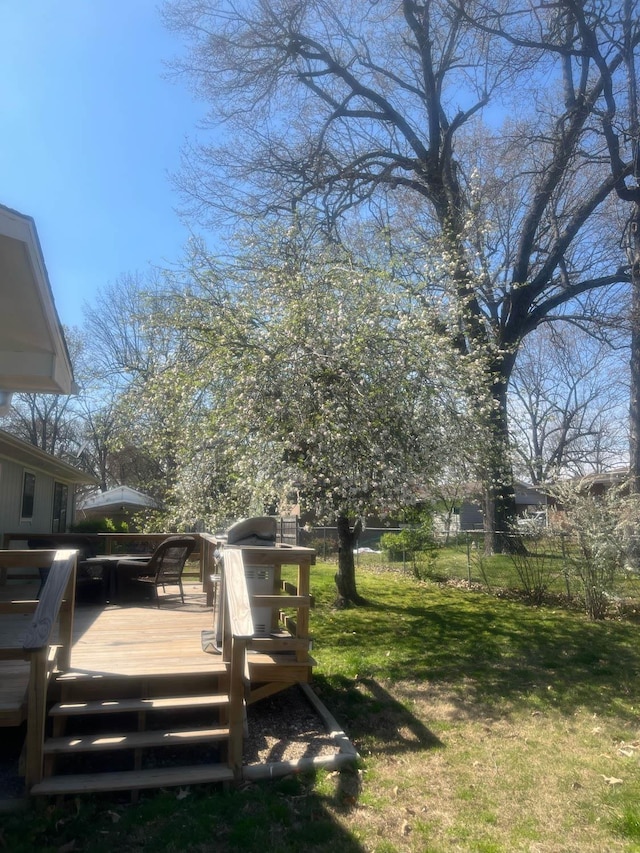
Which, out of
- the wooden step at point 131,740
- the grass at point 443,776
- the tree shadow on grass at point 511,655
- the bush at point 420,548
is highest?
the bush at point 420,548

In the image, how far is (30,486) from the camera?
14.6 meters

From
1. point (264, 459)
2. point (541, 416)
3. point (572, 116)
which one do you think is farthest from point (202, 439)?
point (541, 416)

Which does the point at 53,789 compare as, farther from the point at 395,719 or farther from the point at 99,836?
the point at 395,719

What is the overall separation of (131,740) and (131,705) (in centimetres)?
26

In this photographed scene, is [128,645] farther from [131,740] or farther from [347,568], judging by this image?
[347,568]

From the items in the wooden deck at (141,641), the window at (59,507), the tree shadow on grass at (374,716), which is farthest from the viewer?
the window at (59,507)

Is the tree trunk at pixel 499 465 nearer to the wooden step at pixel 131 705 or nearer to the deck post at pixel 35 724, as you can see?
the wooden step at pixel 131 705

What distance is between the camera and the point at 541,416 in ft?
123

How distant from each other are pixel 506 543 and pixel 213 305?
22.3ft

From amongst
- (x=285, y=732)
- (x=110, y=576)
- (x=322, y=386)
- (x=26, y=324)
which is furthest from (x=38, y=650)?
(x=322, y=386)

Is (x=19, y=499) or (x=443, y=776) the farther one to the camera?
(x=19, y=499)

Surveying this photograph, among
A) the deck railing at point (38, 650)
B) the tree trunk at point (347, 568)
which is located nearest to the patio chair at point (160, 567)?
the tree trunk at point (347, 568)

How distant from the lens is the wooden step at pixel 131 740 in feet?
13.8

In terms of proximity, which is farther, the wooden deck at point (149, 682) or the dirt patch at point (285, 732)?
the dirt patch at point (285, 732)
